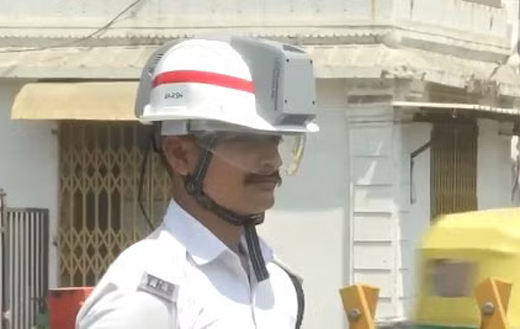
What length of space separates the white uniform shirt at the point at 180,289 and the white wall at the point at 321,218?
9.93 meters

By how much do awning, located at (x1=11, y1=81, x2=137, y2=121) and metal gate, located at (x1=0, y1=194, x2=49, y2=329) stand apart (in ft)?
2.91

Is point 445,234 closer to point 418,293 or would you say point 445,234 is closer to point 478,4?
point 418,293

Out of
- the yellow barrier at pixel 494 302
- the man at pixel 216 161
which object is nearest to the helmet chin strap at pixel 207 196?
the man at pixel 216 161

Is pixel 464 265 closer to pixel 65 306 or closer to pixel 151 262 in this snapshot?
pixel 65 306

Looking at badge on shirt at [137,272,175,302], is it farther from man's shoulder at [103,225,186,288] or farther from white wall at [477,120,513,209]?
white wall at [477,120,513,209]

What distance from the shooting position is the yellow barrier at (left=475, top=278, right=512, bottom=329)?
18.0ft

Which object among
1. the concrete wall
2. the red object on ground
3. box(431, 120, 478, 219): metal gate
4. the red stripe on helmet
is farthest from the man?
box(431, 120, 478, 219): metal gate

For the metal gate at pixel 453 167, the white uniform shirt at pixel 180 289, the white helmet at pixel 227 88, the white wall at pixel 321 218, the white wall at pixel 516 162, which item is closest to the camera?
the white uniform shirt at pixel 180 289

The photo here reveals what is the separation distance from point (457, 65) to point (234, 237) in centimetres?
1115

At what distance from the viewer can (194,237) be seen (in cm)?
293

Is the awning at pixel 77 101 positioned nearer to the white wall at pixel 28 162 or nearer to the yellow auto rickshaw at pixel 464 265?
the white wall at pixel 28 162

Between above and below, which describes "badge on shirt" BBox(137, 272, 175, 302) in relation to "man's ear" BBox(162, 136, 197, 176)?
below

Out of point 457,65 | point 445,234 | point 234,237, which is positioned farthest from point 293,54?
point 457,65

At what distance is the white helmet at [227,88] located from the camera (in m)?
2.90
